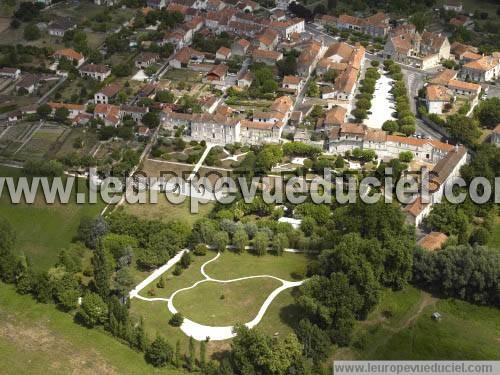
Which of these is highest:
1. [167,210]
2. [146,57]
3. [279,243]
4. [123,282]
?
[123,282]

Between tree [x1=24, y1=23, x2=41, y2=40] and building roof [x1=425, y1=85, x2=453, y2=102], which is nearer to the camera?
building roof [x1=425, y1=85, x2=453, y2=102]

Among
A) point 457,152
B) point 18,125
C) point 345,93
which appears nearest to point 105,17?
point 18,125

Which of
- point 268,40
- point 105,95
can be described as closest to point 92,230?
point 105,95

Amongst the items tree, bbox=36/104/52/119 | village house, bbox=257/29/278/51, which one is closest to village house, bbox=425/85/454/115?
village house, bbox=257/29/278/51

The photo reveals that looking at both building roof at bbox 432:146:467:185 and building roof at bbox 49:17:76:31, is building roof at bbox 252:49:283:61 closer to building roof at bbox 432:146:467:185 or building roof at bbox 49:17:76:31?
building roof at bbox 49:17:76:31

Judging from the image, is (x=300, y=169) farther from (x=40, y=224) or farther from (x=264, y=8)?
(x=264, y=8)

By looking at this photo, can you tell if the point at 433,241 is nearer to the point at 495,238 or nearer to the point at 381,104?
the point at 495,238
